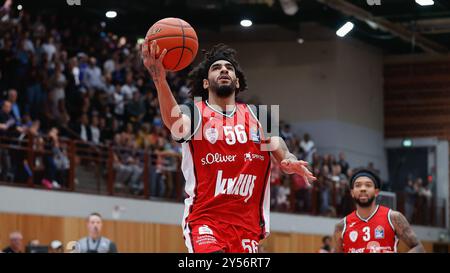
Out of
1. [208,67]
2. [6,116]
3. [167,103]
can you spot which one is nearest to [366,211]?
[208,67]

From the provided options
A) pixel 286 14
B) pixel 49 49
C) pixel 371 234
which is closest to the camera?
pixel 371 234

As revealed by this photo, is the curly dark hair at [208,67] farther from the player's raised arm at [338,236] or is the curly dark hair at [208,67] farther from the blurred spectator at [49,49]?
the blurred spectator at [49,49]

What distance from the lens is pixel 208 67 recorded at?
26.4 ft

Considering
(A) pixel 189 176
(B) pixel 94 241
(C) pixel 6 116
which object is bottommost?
(B) pixel 94 241

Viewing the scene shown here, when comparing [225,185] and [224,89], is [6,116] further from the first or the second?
[225,185]

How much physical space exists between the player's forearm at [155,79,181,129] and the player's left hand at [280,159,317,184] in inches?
34.7

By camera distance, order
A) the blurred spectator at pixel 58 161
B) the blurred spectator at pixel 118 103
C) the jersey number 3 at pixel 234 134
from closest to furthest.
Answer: the jersey number 3 at pixel 234 134 < the blurred spectator at pixel 58 161 < the blurred spectator at pixel 118 103

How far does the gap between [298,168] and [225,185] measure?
1.87 feet

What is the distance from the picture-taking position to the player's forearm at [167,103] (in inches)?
282

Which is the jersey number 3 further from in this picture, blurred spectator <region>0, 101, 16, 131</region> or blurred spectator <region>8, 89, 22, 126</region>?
blurred spectator <region>8, 89, 22, 126</region>

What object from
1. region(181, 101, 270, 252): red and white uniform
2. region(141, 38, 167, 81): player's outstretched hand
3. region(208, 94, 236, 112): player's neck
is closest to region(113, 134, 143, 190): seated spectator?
region(208, 94, 236, 112): player's neck

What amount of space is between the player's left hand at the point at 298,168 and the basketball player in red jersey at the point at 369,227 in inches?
117

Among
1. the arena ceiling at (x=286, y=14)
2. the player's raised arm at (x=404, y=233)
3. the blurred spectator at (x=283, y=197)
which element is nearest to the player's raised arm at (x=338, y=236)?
the player's raised arm at (x=404, y=233)

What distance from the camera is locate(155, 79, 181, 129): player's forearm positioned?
716 centimetres
